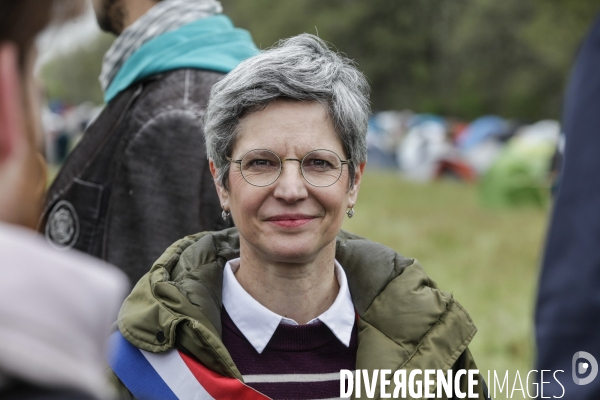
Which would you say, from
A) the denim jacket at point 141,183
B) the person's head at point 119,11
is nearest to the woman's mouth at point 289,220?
the denim jacket at point 141,183

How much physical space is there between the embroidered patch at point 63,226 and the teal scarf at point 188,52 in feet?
1.40

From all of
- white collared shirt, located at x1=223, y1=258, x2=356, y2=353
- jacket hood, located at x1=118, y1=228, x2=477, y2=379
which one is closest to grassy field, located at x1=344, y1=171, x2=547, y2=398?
jacket hood, located at x1=118, y1=228, x2=477, y2=379

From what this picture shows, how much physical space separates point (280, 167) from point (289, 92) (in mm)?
221

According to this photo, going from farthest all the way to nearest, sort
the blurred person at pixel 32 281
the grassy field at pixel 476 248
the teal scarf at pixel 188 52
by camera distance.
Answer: the grassy field at pixel 476 248
the teal scarf at pixel 188 52
the blurred person at pixel 32 281

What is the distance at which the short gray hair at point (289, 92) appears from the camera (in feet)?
8.02

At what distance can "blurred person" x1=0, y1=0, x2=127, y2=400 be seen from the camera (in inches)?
33.9

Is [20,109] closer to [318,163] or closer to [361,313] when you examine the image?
[318,163]

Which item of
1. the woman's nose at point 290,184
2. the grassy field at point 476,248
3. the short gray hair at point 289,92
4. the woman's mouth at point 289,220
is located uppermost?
the grassy field at point 476,248

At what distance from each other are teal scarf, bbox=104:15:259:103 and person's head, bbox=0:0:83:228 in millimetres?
1886

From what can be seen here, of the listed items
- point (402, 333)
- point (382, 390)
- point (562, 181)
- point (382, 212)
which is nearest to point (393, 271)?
point (402, 333)

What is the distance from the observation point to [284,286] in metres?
2.50

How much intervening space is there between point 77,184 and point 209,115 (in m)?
0.57

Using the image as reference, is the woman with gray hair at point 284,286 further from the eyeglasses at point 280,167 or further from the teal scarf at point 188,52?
the teal scarf at point 188,52

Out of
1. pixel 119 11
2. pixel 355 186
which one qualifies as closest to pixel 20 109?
pixel 355 186
